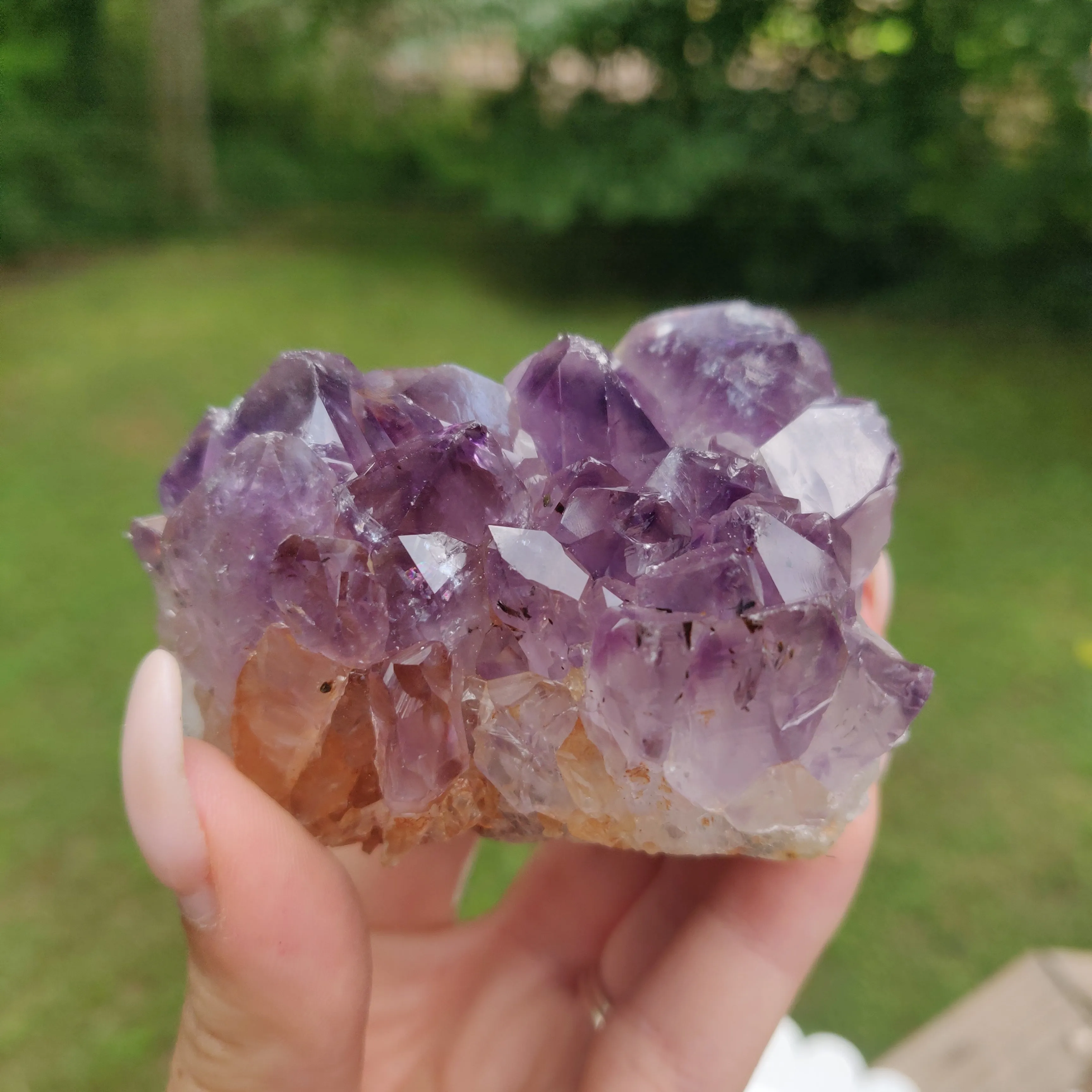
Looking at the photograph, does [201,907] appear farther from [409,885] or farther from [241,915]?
[409,885]

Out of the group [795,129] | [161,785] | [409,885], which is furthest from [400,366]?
[795,129]

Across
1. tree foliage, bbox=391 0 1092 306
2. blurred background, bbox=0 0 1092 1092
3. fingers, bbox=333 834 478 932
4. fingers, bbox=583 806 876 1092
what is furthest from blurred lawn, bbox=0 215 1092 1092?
fingers, bbox=583 806 876 1092

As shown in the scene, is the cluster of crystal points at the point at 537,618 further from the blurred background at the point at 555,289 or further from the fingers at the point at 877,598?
the blurred background at the point at 555,289

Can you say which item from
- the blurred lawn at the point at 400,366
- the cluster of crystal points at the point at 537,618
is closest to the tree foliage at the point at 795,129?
the blurred lawn at the point at 400,366

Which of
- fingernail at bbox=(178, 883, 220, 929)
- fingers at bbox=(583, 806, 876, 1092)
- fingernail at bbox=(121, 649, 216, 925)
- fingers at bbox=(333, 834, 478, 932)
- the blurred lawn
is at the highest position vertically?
fingernail at bbox=(121, 649, 216, 925)

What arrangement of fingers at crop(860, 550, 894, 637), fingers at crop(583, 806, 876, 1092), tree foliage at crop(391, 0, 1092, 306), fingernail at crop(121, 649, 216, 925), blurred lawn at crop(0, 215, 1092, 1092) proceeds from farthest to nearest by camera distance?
1. tree foliage at crop(391, 0, 1092, 306)
2. blurred lawn at crop(0, 215, 1092, 1092)
3. fingers at crop(860, 550, 894, 637)
4. fingers at crop(583, 806, 876, 1092)
5. fingernail at crop(121, 649, 216, 925)

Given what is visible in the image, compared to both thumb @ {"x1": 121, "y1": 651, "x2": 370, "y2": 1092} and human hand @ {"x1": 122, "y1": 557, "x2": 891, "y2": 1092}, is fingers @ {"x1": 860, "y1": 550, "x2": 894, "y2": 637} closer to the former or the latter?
human hand @ {"x1": 122, "y1": 557, "x2": 891, "y2": 1092}

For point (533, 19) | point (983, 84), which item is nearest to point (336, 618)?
point (533, 19)
